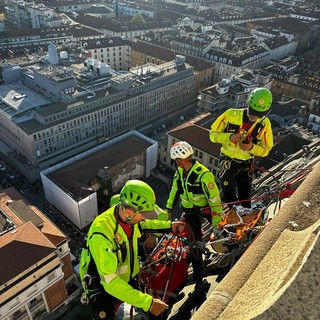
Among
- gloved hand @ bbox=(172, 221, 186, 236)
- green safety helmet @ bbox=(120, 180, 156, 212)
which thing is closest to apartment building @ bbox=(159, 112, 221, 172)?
gloved hand @ bbox=(172, 221, 186, 236)

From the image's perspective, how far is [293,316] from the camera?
3.68 meters

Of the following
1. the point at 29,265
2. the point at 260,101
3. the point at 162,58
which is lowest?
the point at 162,58

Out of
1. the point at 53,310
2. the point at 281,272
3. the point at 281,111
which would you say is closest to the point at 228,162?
the point at 281,272

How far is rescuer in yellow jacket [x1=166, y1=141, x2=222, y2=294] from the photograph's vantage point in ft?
35.8

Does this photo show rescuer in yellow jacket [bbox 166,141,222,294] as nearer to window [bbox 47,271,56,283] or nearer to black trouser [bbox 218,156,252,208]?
black trouser [bbox 218,156,252,208]

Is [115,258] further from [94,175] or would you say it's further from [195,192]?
[94,175]

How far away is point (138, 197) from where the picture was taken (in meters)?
7.96

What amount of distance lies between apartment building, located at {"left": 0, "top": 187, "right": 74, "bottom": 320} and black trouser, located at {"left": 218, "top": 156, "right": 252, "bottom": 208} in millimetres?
17405

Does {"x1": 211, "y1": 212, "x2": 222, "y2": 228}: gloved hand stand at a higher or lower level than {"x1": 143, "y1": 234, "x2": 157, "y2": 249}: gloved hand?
higher

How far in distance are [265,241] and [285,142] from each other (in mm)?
43438

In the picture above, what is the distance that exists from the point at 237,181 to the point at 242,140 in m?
1.99

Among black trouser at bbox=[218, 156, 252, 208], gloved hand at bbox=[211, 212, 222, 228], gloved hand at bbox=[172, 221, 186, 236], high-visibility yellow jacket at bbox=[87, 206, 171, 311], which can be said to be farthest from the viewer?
black trouser at bbox=[218, 156, 252, 208]

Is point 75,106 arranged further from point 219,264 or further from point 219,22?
point 219,22

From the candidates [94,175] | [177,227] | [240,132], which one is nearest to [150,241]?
[177,227]
